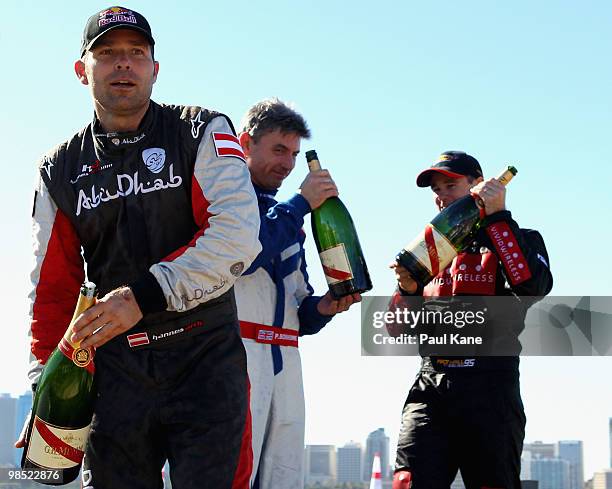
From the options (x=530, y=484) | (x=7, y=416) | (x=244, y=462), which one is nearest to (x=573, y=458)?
(x=7, y=416)

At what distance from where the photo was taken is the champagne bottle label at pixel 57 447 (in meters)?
4.00

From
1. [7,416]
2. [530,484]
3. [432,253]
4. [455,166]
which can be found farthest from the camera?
[7,416]

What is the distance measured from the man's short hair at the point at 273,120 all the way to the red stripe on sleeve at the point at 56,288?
236 cm

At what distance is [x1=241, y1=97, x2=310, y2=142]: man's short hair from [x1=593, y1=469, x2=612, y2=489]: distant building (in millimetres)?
45401

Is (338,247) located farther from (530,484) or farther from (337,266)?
(530,484)

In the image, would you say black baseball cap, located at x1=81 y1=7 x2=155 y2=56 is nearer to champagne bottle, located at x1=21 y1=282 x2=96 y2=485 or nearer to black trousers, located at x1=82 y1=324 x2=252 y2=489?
champagne bottle, located at x1=21 y1=282 x2=96 y2=485

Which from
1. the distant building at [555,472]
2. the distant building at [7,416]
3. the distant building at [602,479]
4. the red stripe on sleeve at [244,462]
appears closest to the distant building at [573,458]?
the distant building at [555,472]

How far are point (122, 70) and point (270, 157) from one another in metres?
2.34

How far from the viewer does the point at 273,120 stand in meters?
6.60

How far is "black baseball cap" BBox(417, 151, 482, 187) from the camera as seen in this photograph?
7.06 metres

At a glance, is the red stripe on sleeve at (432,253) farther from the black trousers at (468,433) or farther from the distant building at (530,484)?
the distant building at (530,484)

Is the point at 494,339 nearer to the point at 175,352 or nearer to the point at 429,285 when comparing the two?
the point at 429,285

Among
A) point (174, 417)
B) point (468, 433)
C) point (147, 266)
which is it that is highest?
point (147, 266)

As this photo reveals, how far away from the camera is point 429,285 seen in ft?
23.1
